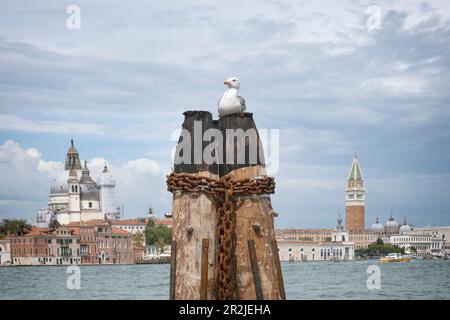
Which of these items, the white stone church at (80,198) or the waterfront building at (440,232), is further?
the waterfront building at (440,232)

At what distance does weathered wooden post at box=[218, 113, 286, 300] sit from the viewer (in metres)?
4.29

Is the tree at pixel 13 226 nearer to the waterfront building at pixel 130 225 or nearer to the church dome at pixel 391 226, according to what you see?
the waterfront building at pixel 130 225

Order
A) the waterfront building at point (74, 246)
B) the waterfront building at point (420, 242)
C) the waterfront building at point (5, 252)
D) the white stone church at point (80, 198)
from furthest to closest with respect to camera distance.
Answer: the waterfront building at point (420, 242) → the white stone church at point (80, 198) → the waterfront building at point (74, 246) → the waterfront building at point (5, 252)

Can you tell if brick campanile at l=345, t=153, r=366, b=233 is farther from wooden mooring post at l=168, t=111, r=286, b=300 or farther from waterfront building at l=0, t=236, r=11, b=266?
wooden mooring post at l=168, t=111, r=286, b=300

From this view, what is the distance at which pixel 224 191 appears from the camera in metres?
4.26

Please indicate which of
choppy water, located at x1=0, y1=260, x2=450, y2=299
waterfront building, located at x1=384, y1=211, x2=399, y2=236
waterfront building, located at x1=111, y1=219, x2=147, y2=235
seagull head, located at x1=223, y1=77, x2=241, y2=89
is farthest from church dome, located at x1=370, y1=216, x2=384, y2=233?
seagull head, located at x1=223, y1=77, x2=241, y2=89

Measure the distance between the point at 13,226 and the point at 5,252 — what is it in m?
9.92

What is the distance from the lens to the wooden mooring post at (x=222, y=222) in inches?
167

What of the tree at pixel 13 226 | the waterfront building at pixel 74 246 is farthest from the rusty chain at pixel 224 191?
the tree at pixel 13 226

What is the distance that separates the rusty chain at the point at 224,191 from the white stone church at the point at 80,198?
95442mm

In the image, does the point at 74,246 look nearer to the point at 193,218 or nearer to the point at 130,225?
the point at 130,225

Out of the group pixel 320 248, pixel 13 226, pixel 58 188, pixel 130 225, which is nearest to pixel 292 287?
pixel 13 226
